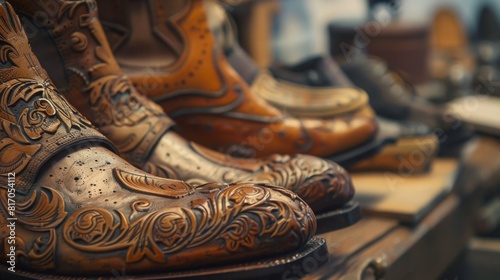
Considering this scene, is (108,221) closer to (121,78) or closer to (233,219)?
(233,219)

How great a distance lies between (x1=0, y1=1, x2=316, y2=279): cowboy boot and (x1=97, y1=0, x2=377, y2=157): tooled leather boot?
0.94ft

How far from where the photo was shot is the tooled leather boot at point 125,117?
2.58ft

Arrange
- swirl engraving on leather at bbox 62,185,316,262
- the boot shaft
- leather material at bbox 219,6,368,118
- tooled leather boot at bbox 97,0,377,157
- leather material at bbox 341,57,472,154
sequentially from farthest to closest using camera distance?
1. leather material at bbox 341,57,472,154
2. leather material at bbox 219,6,368,118
3. tooled leather boot at bbox 97,0,377,157
4. the boot shaft
5. swirl engraving on leather at bbox 62,185,316,262

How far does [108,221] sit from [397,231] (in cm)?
53

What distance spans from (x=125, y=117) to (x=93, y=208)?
0.61 ft

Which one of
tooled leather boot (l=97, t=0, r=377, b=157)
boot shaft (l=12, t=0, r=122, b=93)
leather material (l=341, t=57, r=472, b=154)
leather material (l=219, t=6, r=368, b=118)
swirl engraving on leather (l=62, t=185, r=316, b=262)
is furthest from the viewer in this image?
leather material (l=341, t=57, r=472, b=154)

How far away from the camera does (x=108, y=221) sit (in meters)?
0.64

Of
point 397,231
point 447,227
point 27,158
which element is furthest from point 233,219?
point 447,227

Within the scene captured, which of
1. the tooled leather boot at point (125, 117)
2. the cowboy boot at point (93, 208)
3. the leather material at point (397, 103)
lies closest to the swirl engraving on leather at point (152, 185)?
the cowboy boot at point (93, 208)

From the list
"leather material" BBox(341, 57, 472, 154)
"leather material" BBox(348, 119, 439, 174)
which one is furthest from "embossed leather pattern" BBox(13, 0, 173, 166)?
"leather material" BBox(341, 57, 472, 154)

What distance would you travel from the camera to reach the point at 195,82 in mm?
1024

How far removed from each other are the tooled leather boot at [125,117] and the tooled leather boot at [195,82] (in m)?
0.15

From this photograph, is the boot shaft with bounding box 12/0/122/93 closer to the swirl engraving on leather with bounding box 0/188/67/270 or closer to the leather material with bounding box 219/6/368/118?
the swirl engraving on leather with bounding box 0/188/67/270

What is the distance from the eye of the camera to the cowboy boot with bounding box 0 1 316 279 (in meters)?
0.64
